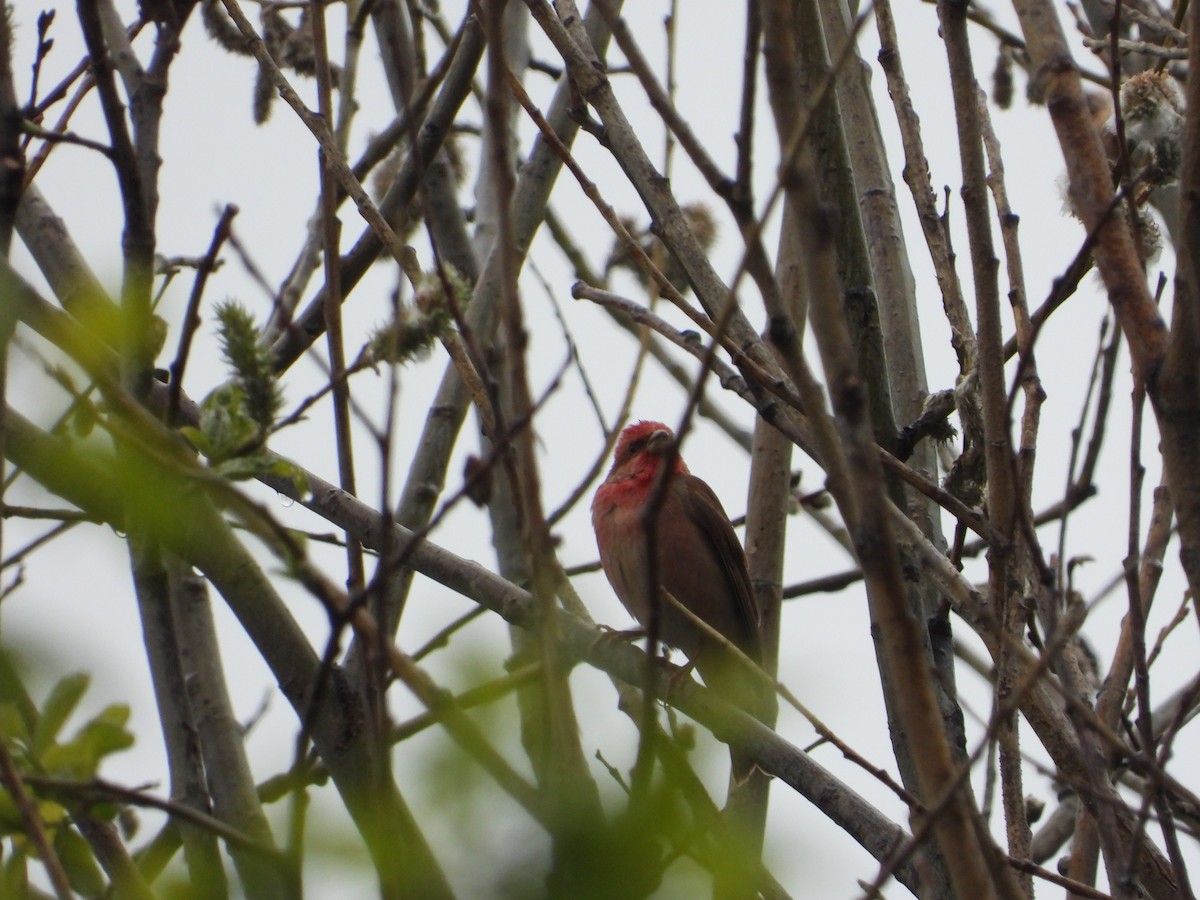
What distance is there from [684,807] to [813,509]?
432 cm

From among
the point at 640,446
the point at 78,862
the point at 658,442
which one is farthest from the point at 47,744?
the point at 640,446

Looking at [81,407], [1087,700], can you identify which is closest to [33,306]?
[81,407]

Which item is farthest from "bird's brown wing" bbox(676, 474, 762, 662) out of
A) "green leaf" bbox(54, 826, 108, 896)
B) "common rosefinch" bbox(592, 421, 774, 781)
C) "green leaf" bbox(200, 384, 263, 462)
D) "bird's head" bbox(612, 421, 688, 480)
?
"green leaf" bbox(200, 384, 263, 462)

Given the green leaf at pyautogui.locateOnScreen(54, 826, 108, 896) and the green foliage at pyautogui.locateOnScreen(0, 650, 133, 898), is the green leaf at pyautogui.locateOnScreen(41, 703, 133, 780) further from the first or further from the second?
the green leaf at pyautogui.locateOnScreen(54, 826, 108, 896)

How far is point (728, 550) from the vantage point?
6297 millimetres

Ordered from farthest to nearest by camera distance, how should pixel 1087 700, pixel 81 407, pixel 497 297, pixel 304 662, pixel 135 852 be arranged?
1. pixel 497 297
2. pixel 1087 700
3. pixel 135 852
4. pixel 304 662
5. pixel 81 407

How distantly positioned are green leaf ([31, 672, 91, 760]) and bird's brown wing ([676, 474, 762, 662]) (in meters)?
4.35

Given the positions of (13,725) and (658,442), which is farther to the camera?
(658,442)

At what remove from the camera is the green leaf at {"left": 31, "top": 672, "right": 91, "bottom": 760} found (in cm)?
203

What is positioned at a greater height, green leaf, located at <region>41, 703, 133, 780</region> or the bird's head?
the bird's head

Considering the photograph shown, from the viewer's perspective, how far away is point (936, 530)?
155 inches

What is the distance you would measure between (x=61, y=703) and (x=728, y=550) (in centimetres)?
447

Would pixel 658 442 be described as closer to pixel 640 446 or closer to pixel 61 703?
pixel 640 446

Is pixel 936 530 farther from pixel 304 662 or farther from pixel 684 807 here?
pixel 684 807
